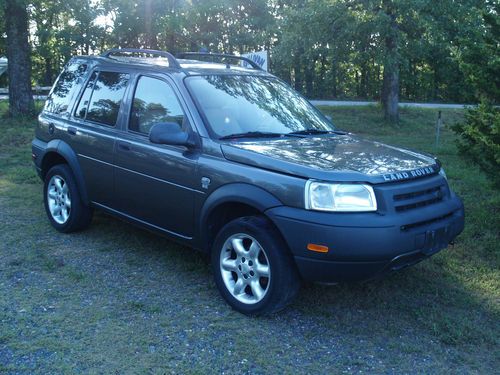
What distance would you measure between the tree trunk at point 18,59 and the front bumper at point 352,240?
1226cm

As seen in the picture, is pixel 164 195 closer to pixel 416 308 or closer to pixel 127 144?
pixel 127 144

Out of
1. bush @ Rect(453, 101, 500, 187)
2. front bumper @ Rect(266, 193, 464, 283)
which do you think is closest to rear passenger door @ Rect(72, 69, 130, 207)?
front bumper @ Rect(266, 193, 464, 283)

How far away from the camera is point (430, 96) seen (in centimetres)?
2992

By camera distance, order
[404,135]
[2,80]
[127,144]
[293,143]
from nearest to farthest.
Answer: [293,143]
[127,144]
[404,135]
[2,80]

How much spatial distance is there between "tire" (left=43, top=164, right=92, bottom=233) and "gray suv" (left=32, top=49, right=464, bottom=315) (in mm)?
16

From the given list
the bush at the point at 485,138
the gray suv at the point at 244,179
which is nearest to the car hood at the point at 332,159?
the gray suv at the point at 244,179

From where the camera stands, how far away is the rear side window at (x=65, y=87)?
6.02 metres

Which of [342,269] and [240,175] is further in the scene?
[240,175]

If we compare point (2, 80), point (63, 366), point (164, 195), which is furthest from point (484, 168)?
point (2, 80)

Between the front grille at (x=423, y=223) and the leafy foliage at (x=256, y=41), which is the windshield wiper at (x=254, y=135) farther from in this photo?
the leafy foliage at (x=256, y=41)

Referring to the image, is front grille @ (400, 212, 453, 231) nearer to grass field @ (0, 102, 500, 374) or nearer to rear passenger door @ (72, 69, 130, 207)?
grass field @ (0, 102, 500, 374)

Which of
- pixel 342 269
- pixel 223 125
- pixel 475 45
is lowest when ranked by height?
pixel 342 269

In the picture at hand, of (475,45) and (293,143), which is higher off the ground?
(475,45)

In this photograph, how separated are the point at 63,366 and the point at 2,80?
31.9 m
